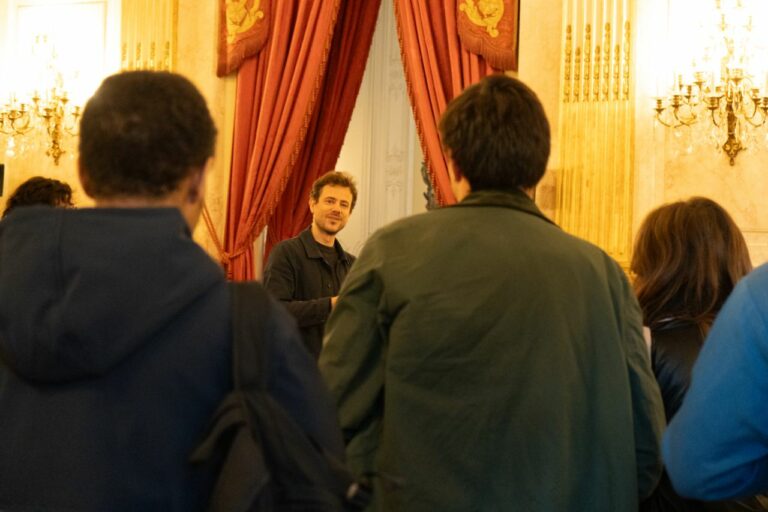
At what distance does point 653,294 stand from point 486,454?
1003 millimetres

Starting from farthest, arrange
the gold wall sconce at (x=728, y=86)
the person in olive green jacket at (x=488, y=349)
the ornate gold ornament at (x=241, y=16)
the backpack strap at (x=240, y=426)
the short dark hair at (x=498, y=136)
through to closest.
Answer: the ornate gold ornament at (x=241, y=16) < the gold wall sconce at (x=728, y=86) < the short dark hair at (x=498, y=136) < the person in olive green jacket at (x=488, y=349) < the backpack strap at (x=240, y=426)

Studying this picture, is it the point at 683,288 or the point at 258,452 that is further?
the point at 683,288

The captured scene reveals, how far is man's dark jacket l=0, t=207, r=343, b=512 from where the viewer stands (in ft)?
5.28

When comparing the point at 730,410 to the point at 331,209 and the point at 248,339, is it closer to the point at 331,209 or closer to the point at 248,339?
the point at 248,339

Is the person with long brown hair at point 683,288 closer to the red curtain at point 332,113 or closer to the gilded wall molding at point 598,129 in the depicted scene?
the gilded wall molding at point 598,129

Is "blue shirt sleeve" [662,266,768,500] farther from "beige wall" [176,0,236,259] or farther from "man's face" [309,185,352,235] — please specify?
"beige wall" [176,0,236,259]

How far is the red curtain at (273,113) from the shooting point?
7.96 metres

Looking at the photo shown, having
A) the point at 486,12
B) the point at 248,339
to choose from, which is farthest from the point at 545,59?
the point at 248,339

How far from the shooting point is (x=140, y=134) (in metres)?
1.65

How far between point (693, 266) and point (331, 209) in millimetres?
2583

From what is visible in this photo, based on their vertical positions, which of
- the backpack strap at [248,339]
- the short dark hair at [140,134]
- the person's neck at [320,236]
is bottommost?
the backpack strap at [248,339]

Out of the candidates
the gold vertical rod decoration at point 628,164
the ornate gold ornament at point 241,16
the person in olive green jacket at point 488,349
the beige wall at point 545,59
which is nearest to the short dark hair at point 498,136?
the person in olive green jacket at point 488,349

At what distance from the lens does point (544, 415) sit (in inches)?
90.8

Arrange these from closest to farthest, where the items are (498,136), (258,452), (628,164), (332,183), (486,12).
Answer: (258,452)
(498,136)
(332,183)
(628,164)
(486,12)
